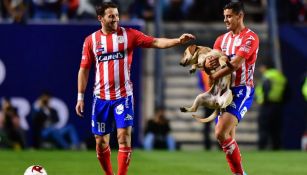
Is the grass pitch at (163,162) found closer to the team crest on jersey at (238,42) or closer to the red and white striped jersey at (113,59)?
the red and white striped jersey at (113,59)

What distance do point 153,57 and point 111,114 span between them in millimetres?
12673

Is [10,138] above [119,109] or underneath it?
underneath

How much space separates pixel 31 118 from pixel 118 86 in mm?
11207

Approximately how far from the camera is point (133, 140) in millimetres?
24562

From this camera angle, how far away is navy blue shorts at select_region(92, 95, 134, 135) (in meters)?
13.6

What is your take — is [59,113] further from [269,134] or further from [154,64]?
[269,134]

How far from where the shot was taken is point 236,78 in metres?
13.6

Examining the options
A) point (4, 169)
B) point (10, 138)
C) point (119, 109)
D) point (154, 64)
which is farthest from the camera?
point (154, 64)

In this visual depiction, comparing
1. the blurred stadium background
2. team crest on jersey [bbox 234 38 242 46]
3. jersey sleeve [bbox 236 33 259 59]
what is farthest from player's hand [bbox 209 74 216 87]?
the blurred stadium background

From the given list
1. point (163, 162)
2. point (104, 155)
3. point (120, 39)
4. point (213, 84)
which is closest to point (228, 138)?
point (213, 84)

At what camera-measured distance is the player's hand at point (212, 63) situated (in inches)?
516

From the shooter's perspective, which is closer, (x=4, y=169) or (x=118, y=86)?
(x=118, y=86)

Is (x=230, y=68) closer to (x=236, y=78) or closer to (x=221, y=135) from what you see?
(x=236, y=78)

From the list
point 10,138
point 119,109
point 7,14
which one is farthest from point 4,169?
point 7,14
